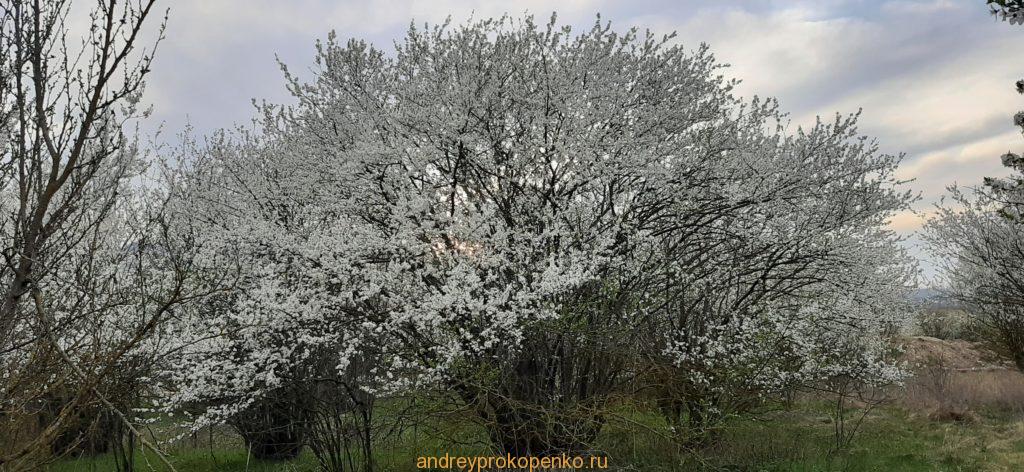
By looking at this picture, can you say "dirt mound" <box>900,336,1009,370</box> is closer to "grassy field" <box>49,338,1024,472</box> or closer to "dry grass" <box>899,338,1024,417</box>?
"dry grass" <box>899,338,1024,417</box>

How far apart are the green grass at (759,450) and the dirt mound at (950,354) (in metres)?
8.96

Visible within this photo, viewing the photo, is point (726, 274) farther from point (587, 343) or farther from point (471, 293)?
point (471, 293)

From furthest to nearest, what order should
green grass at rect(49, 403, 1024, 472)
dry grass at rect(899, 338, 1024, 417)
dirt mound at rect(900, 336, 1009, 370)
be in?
dirt mound at rect(900, 336, 1009, 370) < dry grass at rect(899, 338, 1024, 417) < green grass at rect(49, 403, 1024, 472)

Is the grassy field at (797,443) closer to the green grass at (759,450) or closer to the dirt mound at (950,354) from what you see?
the green grass at (759,450)

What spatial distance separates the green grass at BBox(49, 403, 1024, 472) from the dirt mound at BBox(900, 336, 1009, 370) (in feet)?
29.4

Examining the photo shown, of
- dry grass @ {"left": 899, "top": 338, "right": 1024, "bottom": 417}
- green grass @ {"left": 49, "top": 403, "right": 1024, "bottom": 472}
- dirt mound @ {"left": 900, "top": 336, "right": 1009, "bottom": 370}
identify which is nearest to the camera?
green grass @ {"left": 49, "top": 403, "right": 1024, "bottom": 472}

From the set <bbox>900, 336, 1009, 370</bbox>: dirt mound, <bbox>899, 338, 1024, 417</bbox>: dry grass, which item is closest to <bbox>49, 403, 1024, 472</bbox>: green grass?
<bbox>899, 338, 1024, 417</bbox>: dry grass

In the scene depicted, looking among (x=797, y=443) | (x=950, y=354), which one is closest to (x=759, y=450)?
(x=797, y=443)

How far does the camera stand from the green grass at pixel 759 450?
8.77 metres

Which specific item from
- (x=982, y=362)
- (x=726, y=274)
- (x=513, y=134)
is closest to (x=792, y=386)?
(x=726, y=274)

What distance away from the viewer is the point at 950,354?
23.3m

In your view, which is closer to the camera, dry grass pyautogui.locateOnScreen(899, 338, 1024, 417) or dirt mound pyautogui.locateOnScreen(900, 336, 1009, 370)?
dry grass pyautogui.locateOnScreen(899, 338, 1024, 417)

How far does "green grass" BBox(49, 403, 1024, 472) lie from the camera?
8.77 m

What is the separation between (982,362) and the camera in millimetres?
21906
